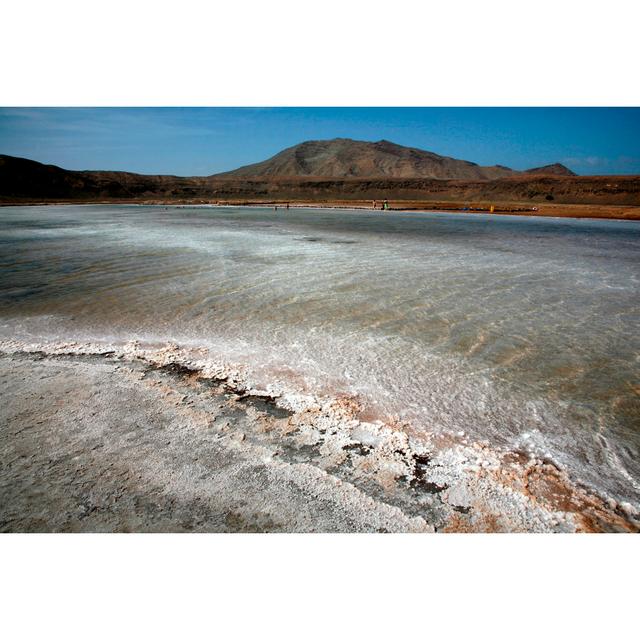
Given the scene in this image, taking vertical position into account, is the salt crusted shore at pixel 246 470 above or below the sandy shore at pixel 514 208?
above

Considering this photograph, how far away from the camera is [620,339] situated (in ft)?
17.1

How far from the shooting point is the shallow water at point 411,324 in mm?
3373

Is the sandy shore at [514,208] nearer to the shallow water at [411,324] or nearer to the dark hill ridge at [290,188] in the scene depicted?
the dark hill ridge at [290,188]

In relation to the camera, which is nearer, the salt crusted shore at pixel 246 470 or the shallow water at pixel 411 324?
the salt crusted shore at pixel 246 470

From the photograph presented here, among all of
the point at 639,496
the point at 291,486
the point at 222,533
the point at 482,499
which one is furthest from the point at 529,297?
the point at 222,533

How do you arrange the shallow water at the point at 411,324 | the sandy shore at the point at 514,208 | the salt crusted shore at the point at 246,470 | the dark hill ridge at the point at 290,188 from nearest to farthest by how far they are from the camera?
the salt crusted shore at the point at 246,470, the shallow water at the point at 411,324, the sandy shore at the point at 514,208, the dark hill ridge at the point at 290,188

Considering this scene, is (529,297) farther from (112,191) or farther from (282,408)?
(112,191)

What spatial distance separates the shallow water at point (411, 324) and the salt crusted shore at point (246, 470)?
380 mm

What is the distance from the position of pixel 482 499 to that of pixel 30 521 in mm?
2476

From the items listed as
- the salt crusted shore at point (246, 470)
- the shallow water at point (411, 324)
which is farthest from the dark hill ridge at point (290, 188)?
the salt crusted shore at point (246, 470)

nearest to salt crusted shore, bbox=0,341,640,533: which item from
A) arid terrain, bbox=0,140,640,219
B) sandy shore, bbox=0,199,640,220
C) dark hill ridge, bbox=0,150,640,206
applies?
sandy shore, bbox=0,199,640,220

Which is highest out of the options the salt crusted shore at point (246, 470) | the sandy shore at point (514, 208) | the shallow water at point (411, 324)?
the salt crusted shore at point (246, 470)

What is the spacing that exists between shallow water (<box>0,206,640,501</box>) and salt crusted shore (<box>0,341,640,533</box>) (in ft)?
1.25

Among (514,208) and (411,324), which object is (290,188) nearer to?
(514,208)
